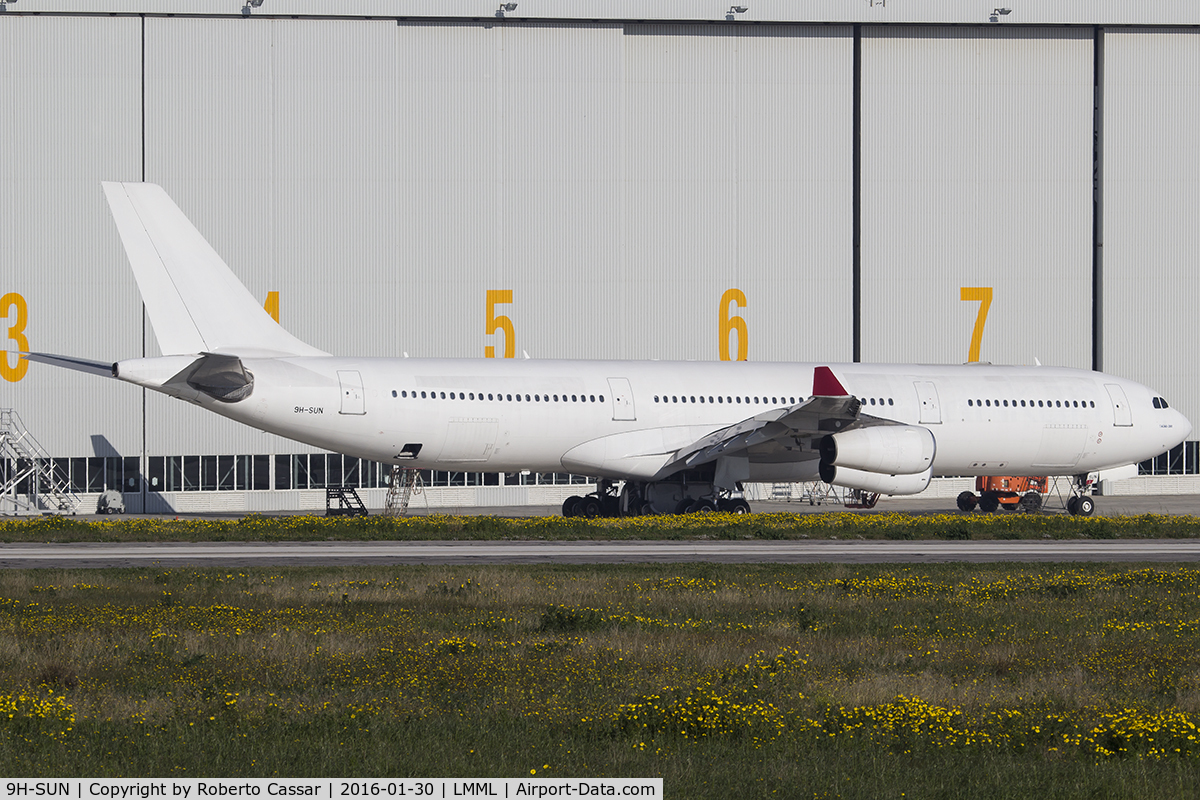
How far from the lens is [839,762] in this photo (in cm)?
1023

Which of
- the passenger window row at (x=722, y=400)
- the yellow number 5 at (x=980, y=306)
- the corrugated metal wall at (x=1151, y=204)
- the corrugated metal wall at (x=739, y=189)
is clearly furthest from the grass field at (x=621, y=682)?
the corrugated metal wall at (x=1151, y=204)

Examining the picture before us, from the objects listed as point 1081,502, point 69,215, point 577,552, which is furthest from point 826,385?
point 69,215

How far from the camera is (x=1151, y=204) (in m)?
57.3

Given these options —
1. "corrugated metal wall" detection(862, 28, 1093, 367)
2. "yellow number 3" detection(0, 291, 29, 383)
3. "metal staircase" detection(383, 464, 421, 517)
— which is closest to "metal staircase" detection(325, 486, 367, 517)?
"metal staircase" detection(383, 464, 421, 517)

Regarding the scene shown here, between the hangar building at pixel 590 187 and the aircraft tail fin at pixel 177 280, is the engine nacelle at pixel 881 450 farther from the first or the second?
the hangar building at pixel 590 187

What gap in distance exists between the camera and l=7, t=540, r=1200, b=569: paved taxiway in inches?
997

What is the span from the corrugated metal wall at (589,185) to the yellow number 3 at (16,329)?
0.30 m

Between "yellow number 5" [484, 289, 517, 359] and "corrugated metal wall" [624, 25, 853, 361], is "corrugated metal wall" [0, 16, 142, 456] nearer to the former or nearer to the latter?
"yellow number 5" [484, 289, 517, 359]

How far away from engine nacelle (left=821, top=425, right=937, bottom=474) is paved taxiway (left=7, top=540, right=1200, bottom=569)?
4.11m

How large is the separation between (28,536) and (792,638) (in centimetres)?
2054

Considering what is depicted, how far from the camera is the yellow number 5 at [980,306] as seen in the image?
185 ft

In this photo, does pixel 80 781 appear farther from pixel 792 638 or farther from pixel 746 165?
pixel 746 165

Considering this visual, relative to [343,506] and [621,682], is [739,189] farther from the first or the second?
[621,682]

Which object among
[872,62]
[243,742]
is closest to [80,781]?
[243,742]
